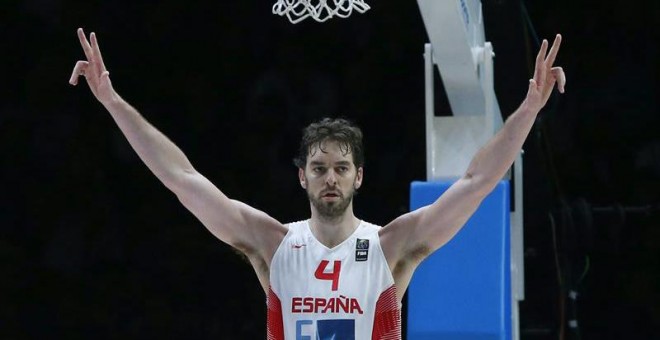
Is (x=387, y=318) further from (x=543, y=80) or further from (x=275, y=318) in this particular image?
(x=543, y=80)

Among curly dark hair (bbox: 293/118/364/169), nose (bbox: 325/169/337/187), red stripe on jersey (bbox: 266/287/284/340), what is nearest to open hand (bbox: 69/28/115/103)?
curly dark hair (bbox: 293/118/364/169)

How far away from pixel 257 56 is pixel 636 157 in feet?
11.2

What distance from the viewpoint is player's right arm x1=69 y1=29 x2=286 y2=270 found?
18.0ft

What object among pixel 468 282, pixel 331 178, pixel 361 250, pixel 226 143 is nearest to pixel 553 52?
pixel 331 178

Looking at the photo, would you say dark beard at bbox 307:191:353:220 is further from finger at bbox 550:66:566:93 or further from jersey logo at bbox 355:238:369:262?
finger at bbox 550:66:566:93

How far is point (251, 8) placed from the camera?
441 inches

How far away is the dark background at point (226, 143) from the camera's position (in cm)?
1079

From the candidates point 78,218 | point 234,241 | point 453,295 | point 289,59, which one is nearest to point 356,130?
point 234,241

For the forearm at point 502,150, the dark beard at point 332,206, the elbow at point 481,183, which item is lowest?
the dark beard at point 332,206

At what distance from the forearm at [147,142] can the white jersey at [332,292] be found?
596mm

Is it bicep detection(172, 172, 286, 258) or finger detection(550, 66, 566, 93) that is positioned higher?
finger detection(550, 66, 566, 93)

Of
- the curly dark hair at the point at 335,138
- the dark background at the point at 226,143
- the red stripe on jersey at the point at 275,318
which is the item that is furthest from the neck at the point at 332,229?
the dark background at the point at 226,143

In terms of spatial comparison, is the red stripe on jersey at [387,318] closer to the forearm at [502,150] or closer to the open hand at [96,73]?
the forearm at [502,150]


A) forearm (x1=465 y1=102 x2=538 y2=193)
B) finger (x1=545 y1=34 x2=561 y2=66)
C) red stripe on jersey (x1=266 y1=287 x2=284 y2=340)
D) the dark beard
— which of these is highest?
finger (x1=545 y1=34 x2=561 y2=66)
